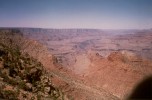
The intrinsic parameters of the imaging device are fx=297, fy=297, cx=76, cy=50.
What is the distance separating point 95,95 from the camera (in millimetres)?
26891

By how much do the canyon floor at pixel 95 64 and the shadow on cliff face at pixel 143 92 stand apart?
49 millimetres

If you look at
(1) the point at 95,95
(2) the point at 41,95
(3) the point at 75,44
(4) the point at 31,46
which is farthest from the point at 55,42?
(2) the point at 41,95

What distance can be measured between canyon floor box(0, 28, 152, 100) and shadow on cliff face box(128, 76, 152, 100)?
5 centimetres

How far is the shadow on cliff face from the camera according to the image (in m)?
0.93

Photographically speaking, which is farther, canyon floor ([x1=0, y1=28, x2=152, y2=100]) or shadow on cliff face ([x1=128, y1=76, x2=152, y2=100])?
canyon floor ([x1=0, y1=28, x2=152, y2=100])

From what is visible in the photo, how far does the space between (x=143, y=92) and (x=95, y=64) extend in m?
53.5

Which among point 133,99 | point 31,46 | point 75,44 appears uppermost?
point 133,99

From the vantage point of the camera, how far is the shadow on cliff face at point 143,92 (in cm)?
93

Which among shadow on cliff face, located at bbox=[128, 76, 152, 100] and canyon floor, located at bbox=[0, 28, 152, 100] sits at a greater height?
shadow on cliff face, located at bbox=[128, 76, 152, 100]

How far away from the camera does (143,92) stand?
3.08 ft

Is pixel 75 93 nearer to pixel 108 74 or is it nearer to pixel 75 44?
pixel 108 74

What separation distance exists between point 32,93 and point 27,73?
8.31ft

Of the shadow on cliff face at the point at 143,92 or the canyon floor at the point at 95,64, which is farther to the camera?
the canyon floor at the point at 95,64

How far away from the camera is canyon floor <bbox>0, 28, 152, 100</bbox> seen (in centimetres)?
2661
